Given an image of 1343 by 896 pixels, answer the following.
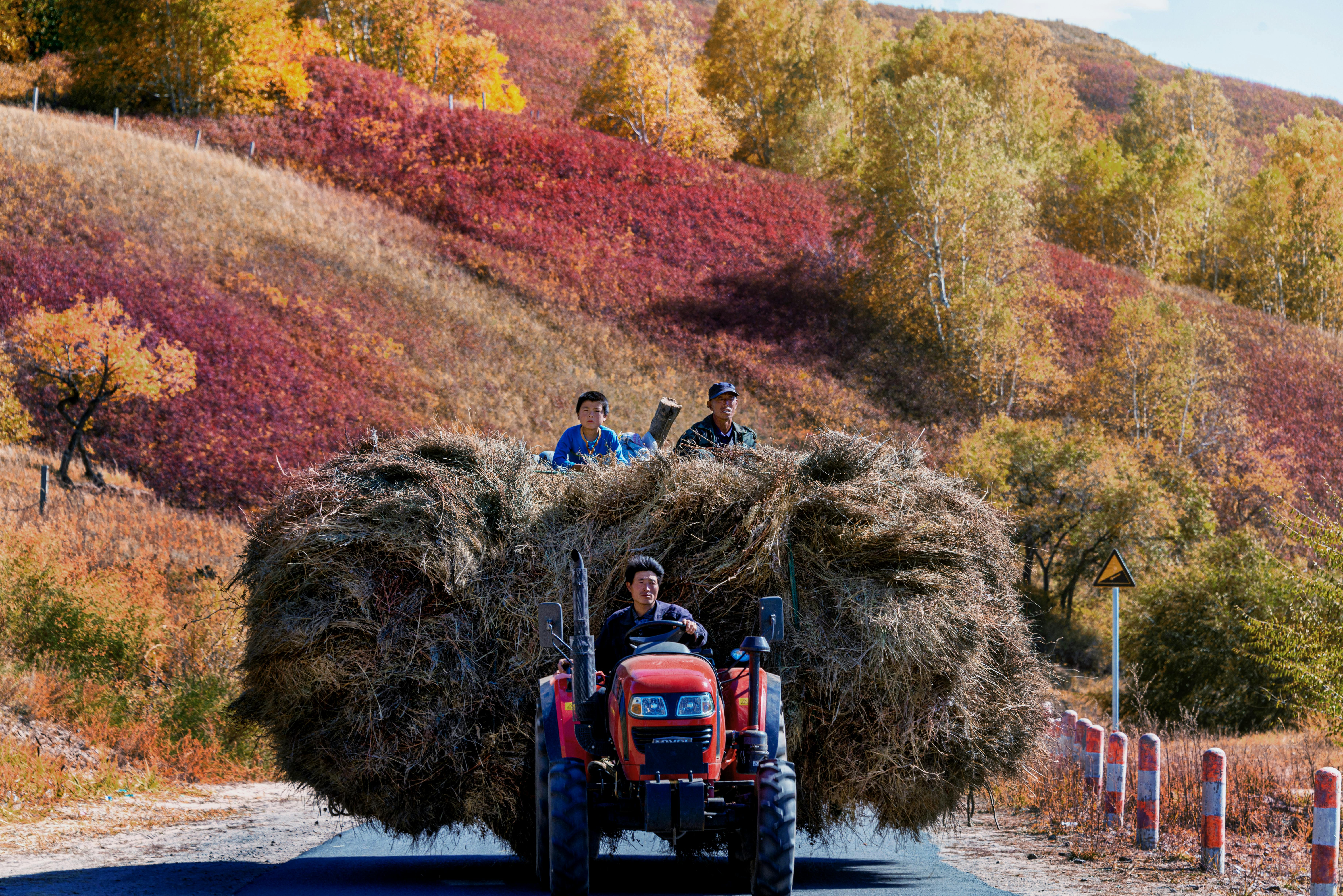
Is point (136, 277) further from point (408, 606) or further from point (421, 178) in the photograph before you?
point (408, 606)

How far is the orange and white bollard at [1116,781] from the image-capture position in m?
11.6

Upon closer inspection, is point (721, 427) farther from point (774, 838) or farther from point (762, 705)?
point (774, 838)

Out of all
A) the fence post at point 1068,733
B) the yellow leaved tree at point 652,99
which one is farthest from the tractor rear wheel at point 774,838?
the yellow leaved tree at point 652,99

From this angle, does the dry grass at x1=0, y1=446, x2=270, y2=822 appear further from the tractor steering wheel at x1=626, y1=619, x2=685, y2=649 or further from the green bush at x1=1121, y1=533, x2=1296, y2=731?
the green bush at x1=1121, y1=533, x2=1296, y2=731

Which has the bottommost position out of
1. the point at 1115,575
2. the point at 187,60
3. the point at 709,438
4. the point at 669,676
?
the point at 669,676

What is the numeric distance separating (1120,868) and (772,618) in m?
4.36

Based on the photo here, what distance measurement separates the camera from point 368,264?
145 feet

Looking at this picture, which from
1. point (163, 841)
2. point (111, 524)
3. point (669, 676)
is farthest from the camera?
point (111, 524)

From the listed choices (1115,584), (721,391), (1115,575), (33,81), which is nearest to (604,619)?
(721,391)

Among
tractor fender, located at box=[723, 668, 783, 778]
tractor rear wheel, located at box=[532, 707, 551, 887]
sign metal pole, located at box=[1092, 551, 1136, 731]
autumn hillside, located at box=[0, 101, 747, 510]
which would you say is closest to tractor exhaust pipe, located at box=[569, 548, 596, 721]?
tractor rear wheel, located at box=[532, 707, 551, 887]

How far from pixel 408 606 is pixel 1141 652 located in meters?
19.0

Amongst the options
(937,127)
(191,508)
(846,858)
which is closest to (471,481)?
(846,858)

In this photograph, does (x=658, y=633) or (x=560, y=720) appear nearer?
Answer: (x=560, y=720)

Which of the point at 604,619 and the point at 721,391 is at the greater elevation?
the point at 721,391
